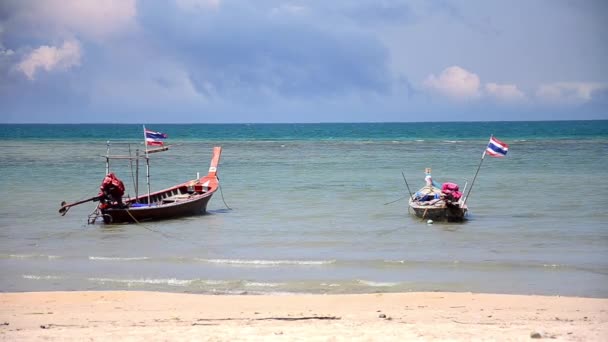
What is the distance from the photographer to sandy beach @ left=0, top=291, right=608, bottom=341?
8.87 metres

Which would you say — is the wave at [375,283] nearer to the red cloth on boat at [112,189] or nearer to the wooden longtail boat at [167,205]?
the wooden longtail boat at [167,205]

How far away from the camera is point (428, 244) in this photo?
17859mm

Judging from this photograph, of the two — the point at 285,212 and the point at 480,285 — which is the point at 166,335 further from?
the point at 285,212

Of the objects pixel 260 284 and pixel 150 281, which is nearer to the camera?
pixel 260 284

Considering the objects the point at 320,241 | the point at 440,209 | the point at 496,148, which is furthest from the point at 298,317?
the point at 496,148

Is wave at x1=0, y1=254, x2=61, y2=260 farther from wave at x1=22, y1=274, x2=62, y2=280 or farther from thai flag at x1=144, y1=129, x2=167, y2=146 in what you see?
thai flag at x1=144, y1=129, x2=167, y2=146

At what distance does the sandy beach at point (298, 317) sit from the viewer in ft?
29.1

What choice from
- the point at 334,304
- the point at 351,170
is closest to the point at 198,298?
the point at 334,304

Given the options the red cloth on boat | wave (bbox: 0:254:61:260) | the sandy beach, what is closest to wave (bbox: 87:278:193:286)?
the sandy beach

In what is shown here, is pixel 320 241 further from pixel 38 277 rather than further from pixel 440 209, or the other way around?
pixel 38 277

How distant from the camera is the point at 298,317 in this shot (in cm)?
1025

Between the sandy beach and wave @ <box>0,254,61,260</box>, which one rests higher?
the sandy beach

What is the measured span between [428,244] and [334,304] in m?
6.90

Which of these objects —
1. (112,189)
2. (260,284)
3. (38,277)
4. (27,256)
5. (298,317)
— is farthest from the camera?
(112,189)
